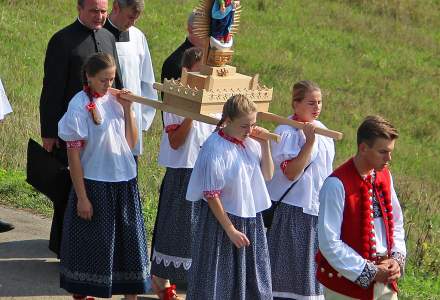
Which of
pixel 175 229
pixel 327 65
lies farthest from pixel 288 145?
pixel 327 65

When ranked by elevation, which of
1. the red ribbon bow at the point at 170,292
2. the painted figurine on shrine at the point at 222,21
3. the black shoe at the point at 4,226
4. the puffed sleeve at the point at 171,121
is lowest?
the red ribbon bow at the point at 170,292

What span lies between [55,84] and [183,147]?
3.39 ft

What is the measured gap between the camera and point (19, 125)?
11664mm

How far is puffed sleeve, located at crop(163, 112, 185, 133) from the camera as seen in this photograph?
23.9ft

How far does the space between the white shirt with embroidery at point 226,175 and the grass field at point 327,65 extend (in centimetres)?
323

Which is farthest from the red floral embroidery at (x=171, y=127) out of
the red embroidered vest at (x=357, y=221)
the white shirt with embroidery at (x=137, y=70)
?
the red embroidered vest at (x=357, y=221)

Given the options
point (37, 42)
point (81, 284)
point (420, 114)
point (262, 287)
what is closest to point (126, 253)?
point (81, 284)

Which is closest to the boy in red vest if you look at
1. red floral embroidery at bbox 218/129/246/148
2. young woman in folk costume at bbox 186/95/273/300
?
young woman in folk costume at bbox 186/95/273/300

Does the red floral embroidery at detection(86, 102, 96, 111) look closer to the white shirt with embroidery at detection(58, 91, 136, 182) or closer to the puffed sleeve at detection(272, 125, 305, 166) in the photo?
A: the white shirt with embroidery at detection(58, 91, 136, 182)

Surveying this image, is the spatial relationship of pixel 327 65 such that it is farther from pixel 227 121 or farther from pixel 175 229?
pixel 227 121

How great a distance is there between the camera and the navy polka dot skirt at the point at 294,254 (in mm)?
7043

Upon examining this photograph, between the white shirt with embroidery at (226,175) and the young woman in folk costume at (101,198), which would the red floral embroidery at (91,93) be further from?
the white shirt with embroidery at (226,175)

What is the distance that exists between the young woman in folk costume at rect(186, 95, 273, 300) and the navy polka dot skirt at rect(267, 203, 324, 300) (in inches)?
22.5

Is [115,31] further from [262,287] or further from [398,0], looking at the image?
[398,0]
